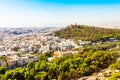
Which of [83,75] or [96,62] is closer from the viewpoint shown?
[83,75]

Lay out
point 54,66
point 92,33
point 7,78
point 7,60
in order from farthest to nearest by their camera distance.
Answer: point 92,33
point 7,60
point 54,66
point 7,78

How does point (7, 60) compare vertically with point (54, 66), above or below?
below

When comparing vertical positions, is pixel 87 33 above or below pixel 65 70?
below

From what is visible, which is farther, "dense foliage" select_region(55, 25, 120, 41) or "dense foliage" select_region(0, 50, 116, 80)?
"dense foliage" select_region(55, 25, 120, 41)

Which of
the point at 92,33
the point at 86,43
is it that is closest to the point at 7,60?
the point at 86,43

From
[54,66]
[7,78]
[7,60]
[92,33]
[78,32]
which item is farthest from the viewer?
[78,32]

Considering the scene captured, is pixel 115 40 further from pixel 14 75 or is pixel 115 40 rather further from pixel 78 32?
pixel 14 75

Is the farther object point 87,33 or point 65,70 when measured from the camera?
point 87,33

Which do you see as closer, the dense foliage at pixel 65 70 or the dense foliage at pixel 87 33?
the dense foliage at pixel 65 70
